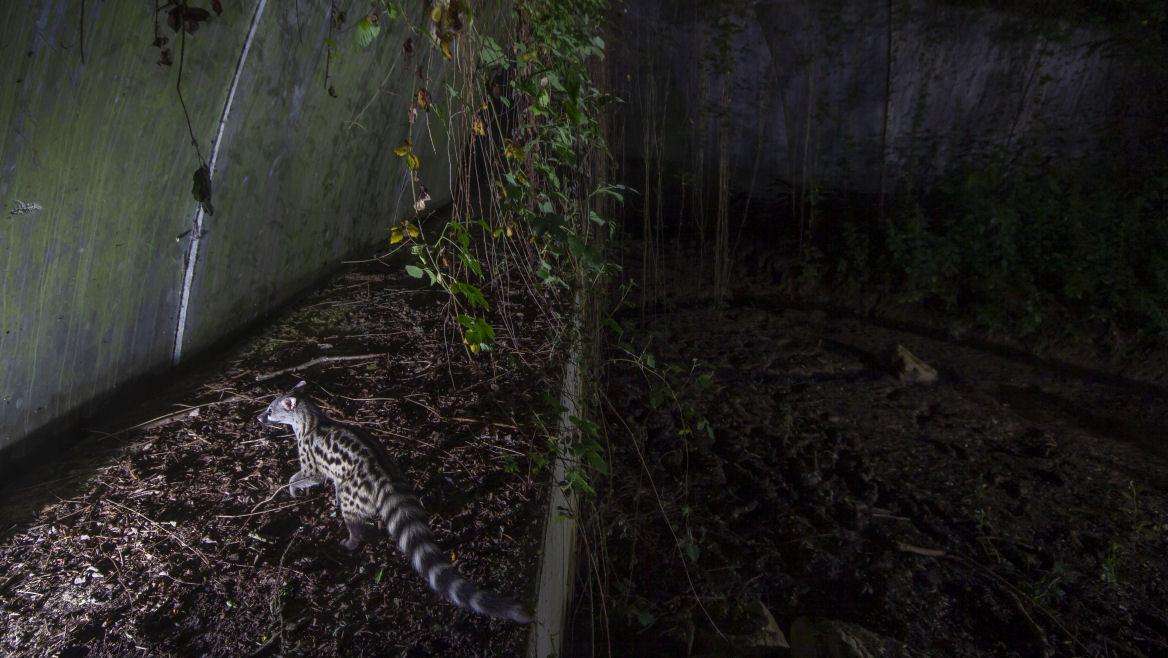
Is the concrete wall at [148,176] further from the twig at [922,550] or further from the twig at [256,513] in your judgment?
the twig at [922,550]

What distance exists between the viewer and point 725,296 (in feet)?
18.9

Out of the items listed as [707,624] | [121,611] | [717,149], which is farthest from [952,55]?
[121,611]

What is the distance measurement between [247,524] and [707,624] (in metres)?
1.88

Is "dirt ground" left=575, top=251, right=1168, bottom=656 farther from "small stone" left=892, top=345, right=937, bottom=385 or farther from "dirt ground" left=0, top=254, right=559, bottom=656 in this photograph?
"dirt ground" left=0, top=254, right=559, bottom=656

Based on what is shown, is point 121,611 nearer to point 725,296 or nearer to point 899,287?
point 725,296

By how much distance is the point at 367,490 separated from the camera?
2.20m

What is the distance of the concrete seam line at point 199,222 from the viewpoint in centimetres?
289

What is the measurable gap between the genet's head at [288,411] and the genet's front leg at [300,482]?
0.27 m

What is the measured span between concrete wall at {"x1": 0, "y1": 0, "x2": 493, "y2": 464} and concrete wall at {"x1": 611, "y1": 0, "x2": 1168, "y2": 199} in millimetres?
2754

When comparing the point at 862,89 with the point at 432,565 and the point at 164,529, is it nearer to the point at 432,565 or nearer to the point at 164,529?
the point at 432,565

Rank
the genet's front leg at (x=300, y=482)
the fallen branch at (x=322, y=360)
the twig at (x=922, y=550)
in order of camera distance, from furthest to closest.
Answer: the fallen branch at (x=322, y=360)
the twig at (x=922, y=550)
the genet's front leg at (x=300, y=482)

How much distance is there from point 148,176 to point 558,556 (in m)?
2.37

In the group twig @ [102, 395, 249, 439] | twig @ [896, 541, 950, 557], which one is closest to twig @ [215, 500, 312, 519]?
twig @ [102, 395, 249, 439]

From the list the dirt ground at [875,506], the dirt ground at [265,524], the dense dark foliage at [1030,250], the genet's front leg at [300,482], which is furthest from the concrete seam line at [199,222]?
the dense dark foliage at [1030,250]
